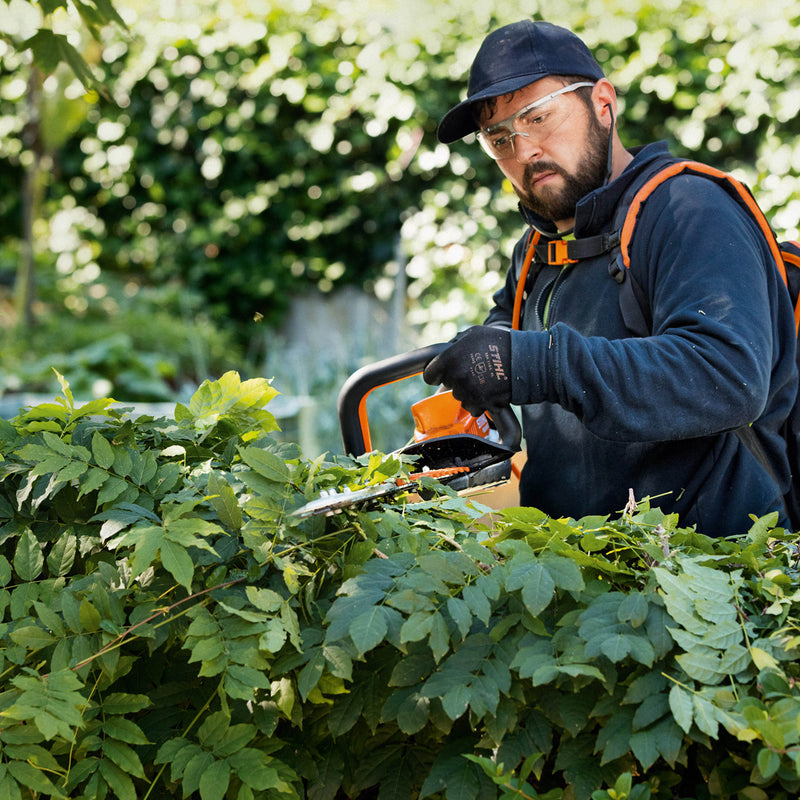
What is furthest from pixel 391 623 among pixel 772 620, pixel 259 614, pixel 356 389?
pixel 356 389

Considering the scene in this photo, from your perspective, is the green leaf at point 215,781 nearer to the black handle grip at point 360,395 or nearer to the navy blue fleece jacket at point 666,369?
the navy blue fleece jacket at point 666,369

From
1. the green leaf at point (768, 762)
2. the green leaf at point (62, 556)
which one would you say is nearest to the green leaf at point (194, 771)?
the green leaf at point (62, 556)

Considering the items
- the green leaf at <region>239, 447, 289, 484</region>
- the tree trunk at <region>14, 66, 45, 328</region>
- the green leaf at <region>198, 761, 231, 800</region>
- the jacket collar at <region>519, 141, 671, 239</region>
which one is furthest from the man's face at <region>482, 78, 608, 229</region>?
the tree trunk at <region>14, 66, 45, 328</region>

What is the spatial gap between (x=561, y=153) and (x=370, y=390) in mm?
732

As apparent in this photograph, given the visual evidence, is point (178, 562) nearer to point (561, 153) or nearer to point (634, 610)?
point (634, 610)

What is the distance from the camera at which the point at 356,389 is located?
7.04 feet

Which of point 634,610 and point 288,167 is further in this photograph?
point 288,167

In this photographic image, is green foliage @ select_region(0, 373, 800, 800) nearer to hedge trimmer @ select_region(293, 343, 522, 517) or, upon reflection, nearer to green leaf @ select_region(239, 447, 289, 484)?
green leaf @ select_region(239, 447, 289, 484)

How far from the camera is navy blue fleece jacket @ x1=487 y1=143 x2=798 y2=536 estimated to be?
5.19 feet

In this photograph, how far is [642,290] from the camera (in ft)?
6.13

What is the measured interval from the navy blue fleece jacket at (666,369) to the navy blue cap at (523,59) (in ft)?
0.87

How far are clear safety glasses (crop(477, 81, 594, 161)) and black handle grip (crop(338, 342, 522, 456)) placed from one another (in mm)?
543

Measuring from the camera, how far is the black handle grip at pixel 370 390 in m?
2.02

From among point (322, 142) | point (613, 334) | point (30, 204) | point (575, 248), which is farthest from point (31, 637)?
point (30, 204)
